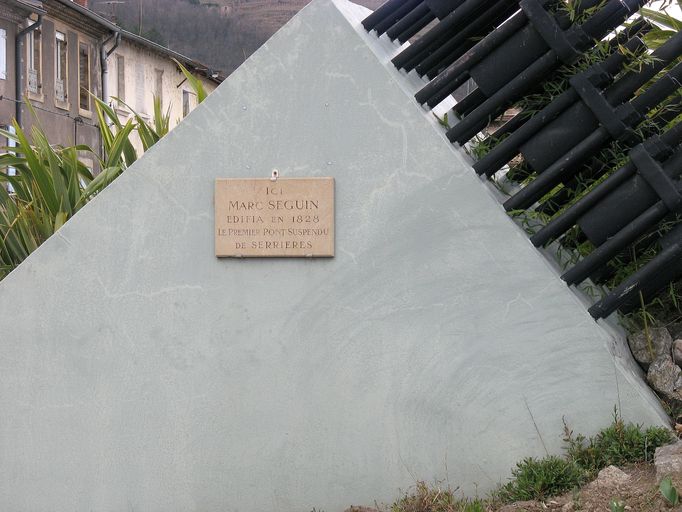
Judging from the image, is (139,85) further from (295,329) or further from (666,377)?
(666,377)

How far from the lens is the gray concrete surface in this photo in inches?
210

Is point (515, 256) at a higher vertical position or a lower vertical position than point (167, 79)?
lower

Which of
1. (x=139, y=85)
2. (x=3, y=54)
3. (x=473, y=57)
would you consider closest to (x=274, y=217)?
(x=473, y=57)

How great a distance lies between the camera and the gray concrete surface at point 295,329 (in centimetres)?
532

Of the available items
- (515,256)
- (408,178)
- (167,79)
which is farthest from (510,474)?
(167,79)

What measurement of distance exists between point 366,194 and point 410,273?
451 mm

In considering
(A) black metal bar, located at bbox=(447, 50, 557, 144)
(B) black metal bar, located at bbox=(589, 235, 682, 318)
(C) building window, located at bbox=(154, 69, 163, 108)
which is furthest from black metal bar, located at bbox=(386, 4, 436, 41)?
(C) building window, located at bbox=(154, 69, 163, 108)

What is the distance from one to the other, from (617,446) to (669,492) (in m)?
0.78

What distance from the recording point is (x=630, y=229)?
17.2 feet

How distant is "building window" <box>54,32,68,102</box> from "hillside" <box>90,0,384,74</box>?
16510 millimetres

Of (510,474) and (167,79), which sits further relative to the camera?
(167,79)

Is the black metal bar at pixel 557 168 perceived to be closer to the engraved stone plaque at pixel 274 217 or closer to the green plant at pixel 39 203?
the engraved stone plaque at pixel 274 217

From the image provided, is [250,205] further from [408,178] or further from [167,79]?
[167,79]

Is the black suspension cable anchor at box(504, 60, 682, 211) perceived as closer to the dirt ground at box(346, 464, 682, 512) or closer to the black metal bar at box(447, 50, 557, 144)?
the black metal bar at box(447, 50, 557, 144)
